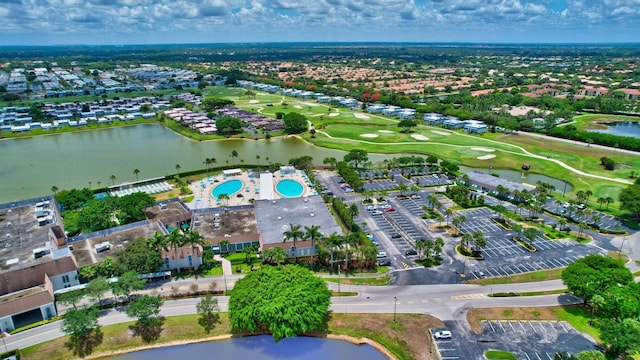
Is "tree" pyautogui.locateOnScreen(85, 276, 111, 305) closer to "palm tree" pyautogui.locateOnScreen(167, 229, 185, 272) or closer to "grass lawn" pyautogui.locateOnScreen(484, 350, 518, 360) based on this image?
"palm tree" pyautogui.locateOnScreen(167, 229, 185, 272)

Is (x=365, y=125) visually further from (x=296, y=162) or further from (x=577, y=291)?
(x=577, y=291)

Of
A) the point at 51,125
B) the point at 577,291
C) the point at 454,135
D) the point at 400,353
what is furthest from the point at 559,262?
the point at 51,125

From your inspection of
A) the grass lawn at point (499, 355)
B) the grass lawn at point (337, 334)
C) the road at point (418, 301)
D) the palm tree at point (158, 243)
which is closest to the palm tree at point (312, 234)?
the road at point (418, 301)

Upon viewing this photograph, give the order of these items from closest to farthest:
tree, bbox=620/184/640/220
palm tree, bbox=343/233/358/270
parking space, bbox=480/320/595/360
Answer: parking space, bbox=480/320/595/360 → palm tree, bbox=343/233/358/270 → tree, bbox=620/184/640/220

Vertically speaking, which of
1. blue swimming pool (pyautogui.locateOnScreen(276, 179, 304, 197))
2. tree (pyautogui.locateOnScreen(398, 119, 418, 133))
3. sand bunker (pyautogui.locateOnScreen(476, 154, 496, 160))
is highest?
tree (pyautogui.locateOnScreen(398, 119, 418, 133))

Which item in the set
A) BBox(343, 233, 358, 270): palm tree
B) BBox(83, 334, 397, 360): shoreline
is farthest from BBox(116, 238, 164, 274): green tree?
BBox(343, 233, 358, 270): palm tree

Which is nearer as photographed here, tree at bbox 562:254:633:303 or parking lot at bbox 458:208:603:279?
tree at bbox 562:254:633:303
